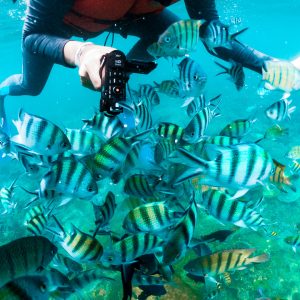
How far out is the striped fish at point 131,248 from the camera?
2418 mm

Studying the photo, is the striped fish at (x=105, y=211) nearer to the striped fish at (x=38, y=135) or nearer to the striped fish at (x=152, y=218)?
the striped fish at (x=152, y=218)

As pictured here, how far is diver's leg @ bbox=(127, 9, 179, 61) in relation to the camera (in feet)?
18.5

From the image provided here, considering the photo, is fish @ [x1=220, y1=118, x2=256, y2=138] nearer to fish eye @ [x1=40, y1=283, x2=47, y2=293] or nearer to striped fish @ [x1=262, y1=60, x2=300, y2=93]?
striped fish @ [x1=262, y1=60, x2=300, y2=93]

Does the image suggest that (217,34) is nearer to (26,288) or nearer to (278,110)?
(278,110)

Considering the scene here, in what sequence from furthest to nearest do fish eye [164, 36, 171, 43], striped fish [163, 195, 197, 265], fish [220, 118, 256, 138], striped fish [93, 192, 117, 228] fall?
1. fish eye [164, 36, 171, 43]
2. fish [220, 118, 256, 138]
3. striped fish [93, 192, 117, 228]
4. striped fish [163, 195, 197, 265]

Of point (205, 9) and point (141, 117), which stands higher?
point (205, 9)

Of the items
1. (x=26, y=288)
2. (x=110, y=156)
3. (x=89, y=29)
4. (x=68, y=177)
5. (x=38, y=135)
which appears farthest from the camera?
(x=89, y=29)

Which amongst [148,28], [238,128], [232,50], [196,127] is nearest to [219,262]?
[196,127]

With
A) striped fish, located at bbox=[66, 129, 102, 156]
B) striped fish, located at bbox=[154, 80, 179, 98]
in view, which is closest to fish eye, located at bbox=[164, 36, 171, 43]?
striped fish, located at bbox=[154, 80, 179, 98]

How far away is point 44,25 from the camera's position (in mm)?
4297

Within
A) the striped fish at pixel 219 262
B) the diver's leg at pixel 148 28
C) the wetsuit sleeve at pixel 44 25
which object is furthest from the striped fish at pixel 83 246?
the diver's leg at pixel 148 28

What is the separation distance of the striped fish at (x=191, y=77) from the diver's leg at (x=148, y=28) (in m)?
1.95

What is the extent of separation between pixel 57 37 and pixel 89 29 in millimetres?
1173

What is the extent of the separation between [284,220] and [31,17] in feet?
21.7
